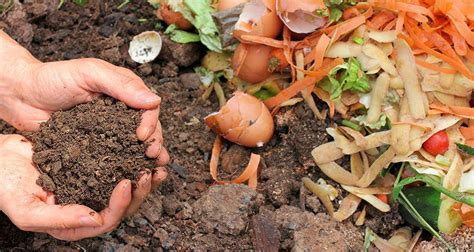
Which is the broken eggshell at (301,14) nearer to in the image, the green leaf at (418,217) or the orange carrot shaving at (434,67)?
the orange carrot shaving at (434,67)

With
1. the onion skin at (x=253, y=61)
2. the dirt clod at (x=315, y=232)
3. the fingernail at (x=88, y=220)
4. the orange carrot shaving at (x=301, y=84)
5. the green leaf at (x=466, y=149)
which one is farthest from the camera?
the onion skin at (x=253, y=61)

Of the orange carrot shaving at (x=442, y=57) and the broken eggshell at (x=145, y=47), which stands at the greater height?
the orange carrot shaving at (x=442, y=57)

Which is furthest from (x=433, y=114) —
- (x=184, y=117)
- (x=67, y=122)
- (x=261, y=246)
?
(x=67, y=122)

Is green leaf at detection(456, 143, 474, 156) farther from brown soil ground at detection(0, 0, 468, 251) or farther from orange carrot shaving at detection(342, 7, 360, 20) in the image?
orange carrot shaving at detection(342, 7, 360, 20)

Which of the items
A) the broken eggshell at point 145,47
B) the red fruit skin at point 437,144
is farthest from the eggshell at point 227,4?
the red fruit skin at point 437,144

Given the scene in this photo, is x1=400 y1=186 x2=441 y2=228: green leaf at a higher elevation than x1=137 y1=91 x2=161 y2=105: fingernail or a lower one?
lower

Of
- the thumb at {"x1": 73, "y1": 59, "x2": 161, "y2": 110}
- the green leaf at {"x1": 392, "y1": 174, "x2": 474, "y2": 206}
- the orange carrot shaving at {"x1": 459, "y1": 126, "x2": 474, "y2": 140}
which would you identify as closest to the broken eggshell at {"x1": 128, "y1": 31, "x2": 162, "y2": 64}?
the thumb at {"x1": 73, "y1": 59, "x2": 161, "y2": 110}

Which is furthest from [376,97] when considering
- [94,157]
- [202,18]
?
[94,157]

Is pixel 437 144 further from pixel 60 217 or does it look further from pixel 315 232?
pixel 60 217
